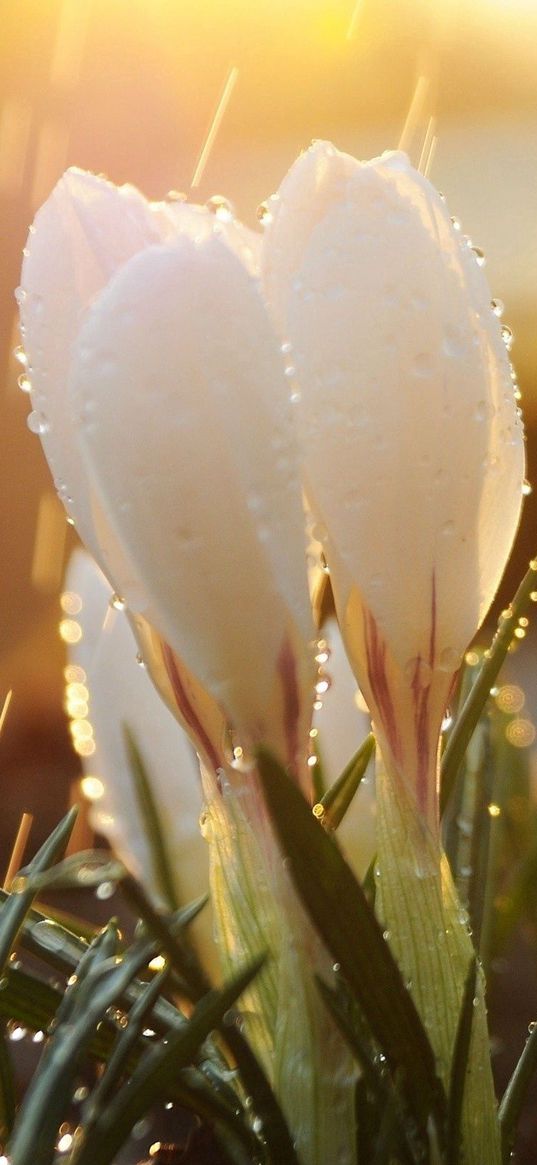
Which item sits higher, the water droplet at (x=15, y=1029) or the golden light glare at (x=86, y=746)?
the golden light glare at (x=86, y=746)

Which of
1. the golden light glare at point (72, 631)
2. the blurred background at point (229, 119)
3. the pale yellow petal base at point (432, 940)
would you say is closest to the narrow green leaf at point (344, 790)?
the pale yellow petal base at point (432, 940)

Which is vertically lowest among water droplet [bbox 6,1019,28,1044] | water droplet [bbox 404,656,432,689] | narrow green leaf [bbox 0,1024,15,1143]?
narrow green leaf [bbox 0,1024,15,1143]

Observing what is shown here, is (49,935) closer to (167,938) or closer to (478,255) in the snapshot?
(167,938)

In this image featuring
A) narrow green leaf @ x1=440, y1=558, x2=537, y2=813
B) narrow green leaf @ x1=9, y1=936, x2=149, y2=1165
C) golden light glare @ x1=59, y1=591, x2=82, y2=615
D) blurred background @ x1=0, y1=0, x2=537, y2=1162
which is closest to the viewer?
narrow green leaf @ x1=9, y1=936, x2=149, y2=1165

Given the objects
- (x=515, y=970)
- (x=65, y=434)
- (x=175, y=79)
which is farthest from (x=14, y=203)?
(x=65, y=434)

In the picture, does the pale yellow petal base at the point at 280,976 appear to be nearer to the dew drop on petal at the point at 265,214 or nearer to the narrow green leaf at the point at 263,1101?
the narrow green leaf at the point at 263,1101

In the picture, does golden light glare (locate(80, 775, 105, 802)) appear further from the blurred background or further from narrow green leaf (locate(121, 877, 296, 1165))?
the blurred background

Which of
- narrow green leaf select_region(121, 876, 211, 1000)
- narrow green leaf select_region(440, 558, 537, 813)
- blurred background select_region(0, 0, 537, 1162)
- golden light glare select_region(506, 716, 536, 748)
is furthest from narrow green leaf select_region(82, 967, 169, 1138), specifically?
blurred background select_region(0, 0, 537, 1162)
